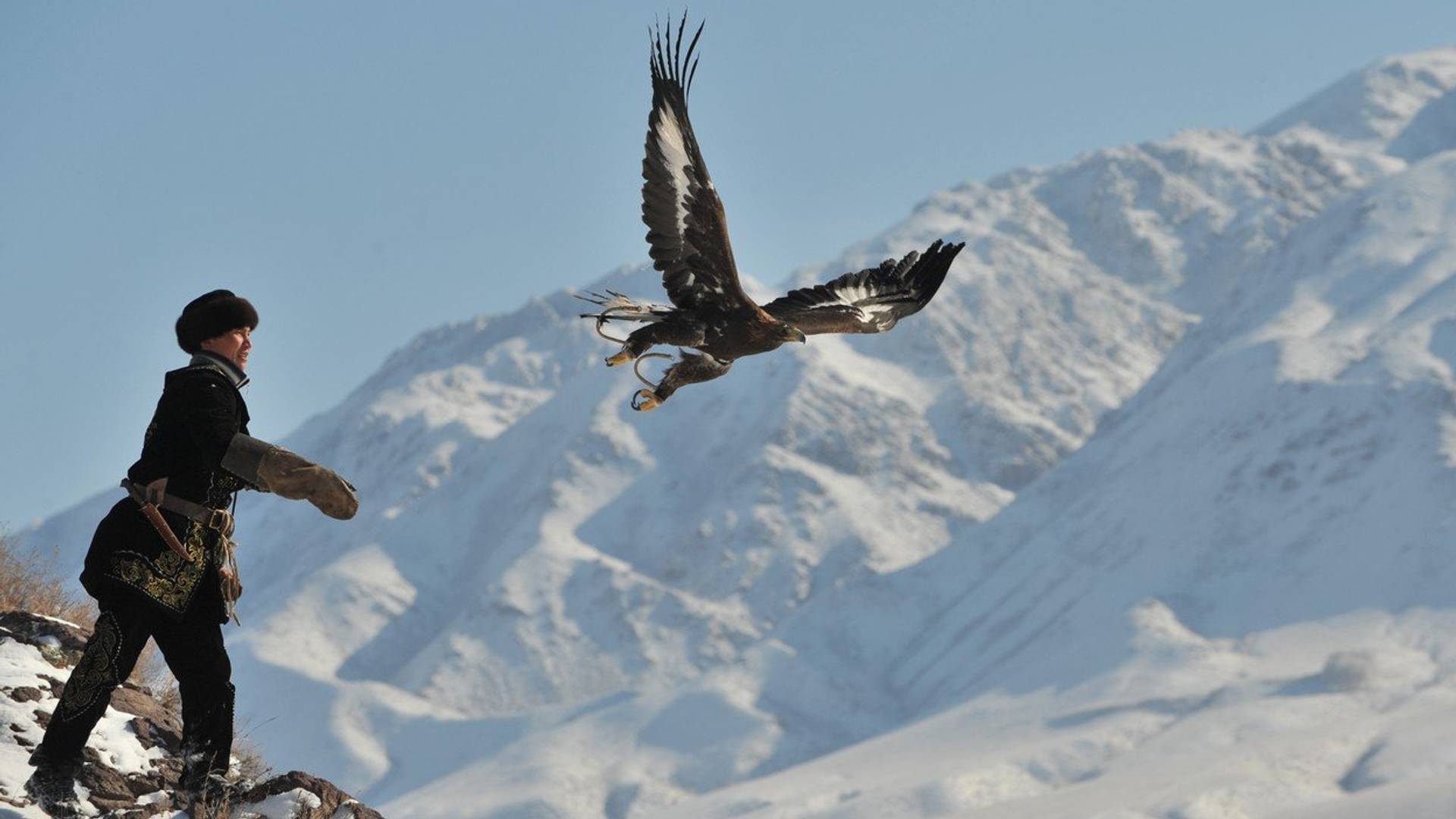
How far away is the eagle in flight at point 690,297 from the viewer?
10.8 metres

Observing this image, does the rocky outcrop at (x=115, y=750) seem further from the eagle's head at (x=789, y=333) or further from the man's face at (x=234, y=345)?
the eagle's head at (x=789, y=333)

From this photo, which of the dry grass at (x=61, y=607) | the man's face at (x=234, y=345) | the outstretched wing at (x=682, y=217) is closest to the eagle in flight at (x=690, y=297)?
the outstretched wing at (x=682, y=217)

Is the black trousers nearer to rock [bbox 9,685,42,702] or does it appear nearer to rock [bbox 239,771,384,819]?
rock [bbox 239,771,384,819]

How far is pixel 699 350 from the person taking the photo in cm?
1091

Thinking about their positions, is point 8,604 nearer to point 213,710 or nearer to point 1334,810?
point 213,710

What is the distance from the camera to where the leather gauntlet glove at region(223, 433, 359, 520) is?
8484mm

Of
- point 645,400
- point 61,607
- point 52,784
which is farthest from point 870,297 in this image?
point 61,607

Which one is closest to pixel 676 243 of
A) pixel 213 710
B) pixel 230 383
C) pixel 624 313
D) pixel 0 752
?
pixel 624 313

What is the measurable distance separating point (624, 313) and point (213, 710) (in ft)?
10.3

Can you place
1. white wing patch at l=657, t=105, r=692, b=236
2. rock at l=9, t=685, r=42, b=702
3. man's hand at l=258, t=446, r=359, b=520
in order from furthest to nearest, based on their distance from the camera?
white wing patch at l=657, t=105, r=692, b=236 → rock at l=9, t=685, r=42, b=702 → man's hand at l=258, t=446, r=359, b=520

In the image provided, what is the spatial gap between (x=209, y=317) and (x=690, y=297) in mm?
3005

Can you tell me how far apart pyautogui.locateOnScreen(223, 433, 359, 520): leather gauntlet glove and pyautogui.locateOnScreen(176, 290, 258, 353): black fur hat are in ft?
2.38

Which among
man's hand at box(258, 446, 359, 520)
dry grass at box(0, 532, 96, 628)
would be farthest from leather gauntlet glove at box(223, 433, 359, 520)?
dry grass at box(0, 532, 96, 628)

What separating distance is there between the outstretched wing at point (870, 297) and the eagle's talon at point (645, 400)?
124 centimetres
